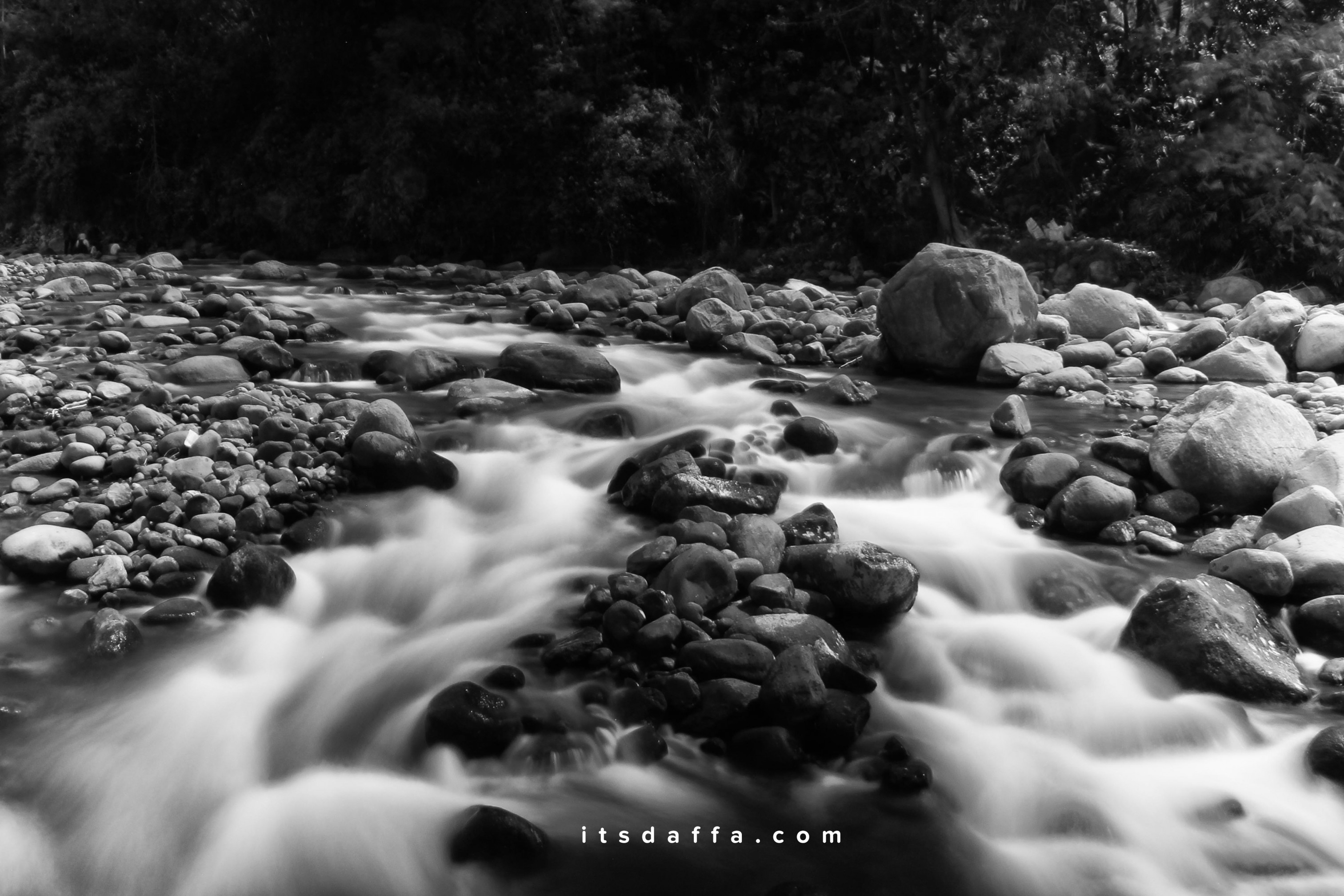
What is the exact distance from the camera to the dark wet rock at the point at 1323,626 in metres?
4.38

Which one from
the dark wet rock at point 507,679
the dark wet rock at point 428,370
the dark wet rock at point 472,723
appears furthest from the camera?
the dark wet rock at point 428,370

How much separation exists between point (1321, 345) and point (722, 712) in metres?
7.52

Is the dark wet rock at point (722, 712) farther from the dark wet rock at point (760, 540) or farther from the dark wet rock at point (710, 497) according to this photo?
the dark wet rock at point (710, 497)

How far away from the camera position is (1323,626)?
4.41 metres

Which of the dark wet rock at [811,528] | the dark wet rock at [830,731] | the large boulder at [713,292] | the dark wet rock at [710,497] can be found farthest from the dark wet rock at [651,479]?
the large boulder at [713,292]

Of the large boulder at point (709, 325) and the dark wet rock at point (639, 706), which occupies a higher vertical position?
the large boulder at point (709, 325)

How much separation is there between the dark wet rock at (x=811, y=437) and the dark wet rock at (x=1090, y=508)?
145 cm

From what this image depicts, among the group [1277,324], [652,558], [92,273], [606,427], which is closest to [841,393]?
A: [606,427]

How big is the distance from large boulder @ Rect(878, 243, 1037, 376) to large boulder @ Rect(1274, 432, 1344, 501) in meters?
3.10

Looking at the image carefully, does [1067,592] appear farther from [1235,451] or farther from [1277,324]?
[1277,324]

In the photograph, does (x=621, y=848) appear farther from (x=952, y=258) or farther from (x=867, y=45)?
(x=867, y=45)

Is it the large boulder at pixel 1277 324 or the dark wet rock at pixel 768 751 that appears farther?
the large boulder at pixel 1277 324

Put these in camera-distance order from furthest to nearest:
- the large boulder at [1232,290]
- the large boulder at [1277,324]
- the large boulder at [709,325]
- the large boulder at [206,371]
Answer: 1. the large boulder at [1232,290]
2. the large boulder at [709,325]
3. the large boulder at [1277,324]
4. the large boulder at [206,371]

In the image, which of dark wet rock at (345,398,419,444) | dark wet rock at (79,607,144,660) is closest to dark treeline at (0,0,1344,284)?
dark wet rock at (345,398,419,444)
